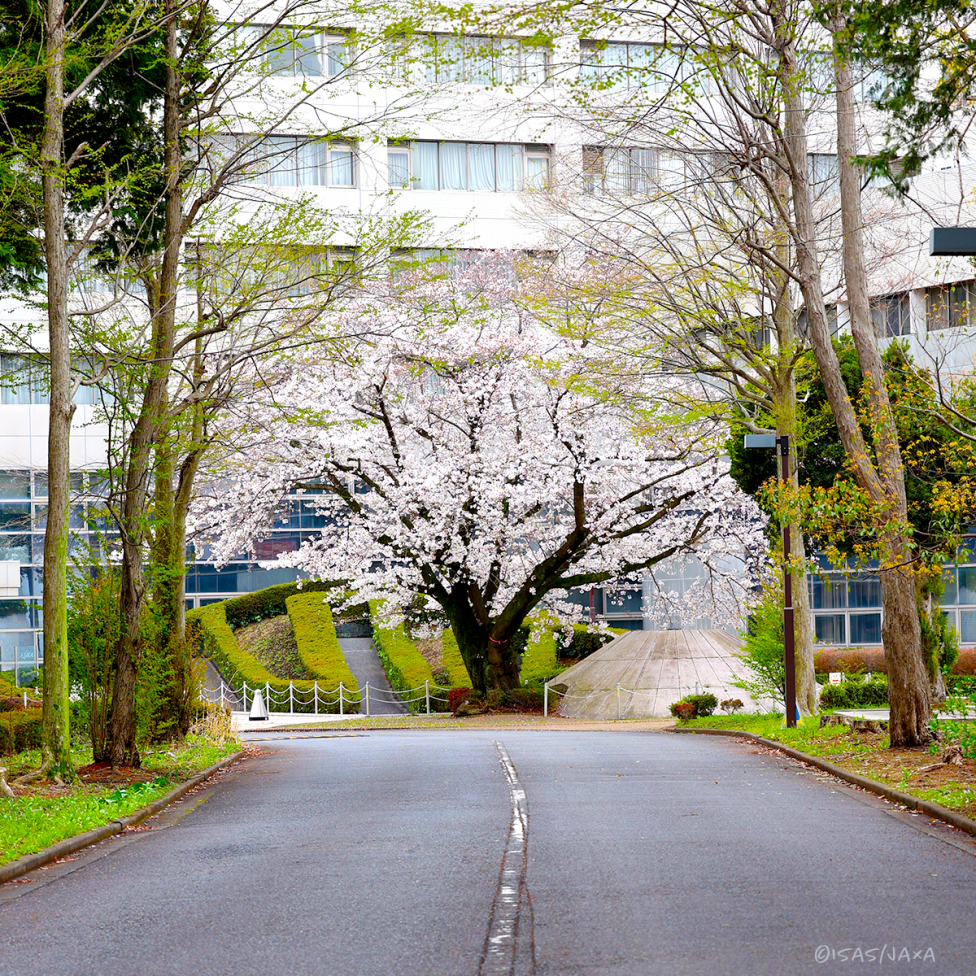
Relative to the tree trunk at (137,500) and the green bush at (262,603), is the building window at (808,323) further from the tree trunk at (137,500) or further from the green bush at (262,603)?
the green bush at (262,603)

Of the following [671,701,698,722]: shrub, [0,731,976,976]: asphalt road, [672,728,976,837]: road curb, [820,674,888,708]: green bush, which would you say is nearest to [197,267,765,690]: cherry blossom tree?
[671,701,698,722]: shrub

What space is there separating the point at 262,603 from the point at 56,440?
32.2m

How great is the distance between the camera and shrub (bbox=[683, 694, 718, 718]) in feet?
93.7

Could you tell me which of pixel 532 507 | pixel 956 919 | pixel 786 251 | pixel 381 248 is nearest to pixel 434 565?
pixel 532 507

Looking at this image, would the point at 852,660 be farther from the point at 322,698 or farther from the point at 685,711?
the point at 322,698

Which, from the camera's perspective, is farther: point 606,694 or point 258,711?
point 258,711

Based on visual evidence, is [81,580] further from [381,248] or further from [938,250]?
[938,250]

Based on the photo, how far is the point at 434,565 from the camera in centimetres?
3247

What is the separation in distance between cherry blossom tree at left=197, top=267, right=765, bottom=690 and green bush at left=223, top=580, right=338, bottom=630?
11304mm

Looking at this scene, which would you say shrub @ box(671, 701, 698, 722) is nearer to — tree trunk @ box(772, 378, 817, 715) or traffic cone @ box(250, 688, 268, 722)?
tree trunk @ box(772, 378, 817, 715)

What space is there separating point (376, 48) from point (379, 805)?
10.4 metres

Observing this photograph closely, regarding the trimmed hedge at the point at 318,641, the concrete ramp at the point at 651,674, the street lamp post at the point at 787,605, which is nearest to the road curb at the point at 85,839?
the street lamp post at the point at 787,605

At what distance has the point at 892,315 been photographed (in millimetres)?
33594

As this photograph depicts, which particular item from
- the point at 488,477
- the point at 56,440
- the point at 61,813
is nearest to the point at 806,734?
the point at 61,813
